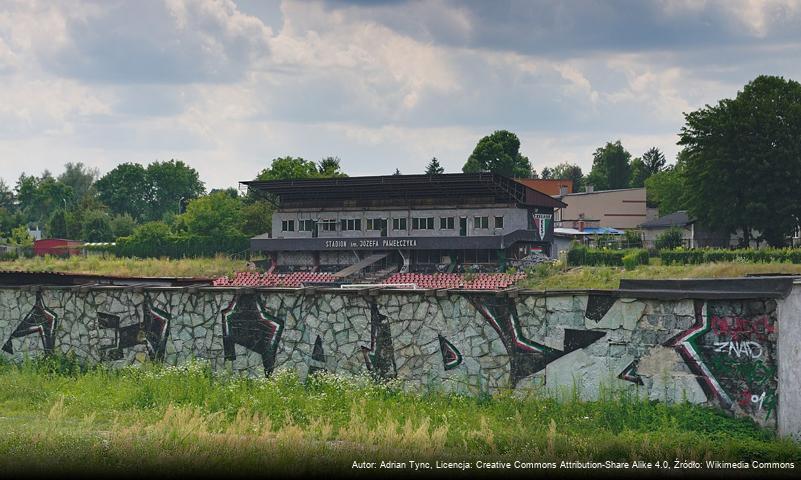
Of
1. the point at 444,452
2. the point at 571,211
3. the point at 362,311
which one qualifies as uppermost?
the point at 571,211

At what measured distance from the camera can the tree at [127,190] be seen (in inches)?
6757

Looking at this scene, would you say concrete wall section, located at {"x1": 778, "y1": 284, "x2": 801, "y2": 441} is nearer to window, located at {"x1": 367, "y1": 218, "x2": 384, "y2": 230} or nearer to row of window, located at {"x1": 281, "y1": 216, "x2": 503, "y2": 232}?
row of window, located at {"x1": 281, "y1": 216, "x2": 503, "y2": 232}

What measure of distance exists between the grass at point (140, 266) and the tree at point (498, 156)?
50311 mm

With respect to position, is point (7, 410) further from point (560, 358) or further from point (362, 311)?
point (560, 358)

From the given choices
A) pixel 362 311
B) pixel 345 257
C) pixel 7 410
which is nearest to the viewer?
pixel 7 410

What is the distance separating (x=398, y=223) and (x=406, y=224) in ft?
2.31

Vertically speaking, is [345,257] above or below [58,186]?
below

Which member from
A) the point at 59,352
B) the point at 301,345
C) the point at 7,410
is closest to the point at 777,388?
the point at 301,345

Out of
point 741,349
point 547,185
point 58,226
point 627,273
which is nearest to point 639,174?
point 547,185

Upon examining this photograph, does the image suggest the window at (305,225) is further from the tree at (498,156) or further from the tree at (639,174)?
the tree at (639,174)

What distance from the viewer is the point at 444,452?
14.5 metres

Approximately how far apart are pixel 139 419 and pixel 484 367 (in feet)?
21.2

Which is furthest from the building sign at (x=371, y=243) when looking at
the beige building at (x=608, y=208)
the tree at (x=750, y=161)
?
the beige building at (x=608, y=208)

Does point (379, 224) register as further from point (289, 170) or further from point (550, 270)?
point (289, 170)
